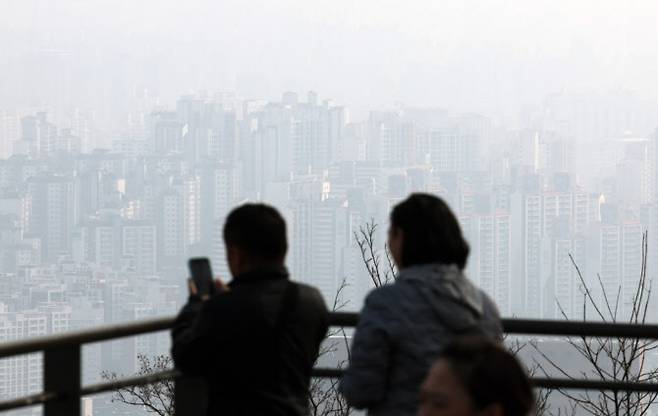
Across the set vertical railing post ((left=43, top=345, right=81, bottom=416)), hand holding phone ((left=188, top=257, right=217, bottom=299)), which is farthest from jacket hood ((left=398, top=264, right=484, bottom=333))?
vertical railing post ((left=43, top=345, right=81, bottom=416))

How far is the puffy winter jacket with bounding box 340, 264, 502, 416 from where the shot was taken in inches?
136

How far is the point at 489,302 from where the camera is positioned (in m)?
3.64

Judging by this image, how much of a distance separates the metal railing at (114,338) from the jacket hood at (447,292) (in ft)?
3.84

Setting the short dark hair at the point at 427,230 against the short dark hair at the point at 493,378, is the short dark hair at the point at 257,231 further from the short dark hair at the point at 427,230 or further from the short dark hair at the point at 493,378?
the short dark hair at the point at 493,378

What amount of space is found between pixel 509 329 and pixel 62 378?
1545 mm

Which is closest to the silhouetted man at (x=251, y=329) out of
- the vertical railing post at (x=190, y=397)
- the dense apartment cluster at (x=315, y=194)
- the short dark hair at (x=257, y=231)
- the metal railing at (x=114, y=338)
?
the short dark hair at (x=257, y=231)

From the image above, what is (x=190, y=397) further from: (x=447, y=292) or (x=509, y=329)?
(x=447, y=292)

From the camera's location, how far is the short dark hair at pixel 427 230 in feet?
11.4

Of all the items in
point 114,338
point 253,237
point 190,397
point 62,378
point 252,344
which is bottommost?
point 190,397

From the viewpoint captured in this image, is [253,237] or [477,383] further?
[253,237]

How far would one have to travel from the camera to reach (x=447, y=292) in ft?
11.4

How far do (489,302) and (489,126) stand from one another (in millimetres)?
192362

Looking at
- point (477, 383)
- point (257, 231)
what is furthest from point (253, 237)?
point (477, 383)

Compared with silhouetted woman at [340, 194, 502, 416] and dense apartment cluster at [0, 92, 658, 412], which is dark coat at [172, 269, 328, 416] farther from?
dense apartment cluster at [0, 92, 658, 412]
